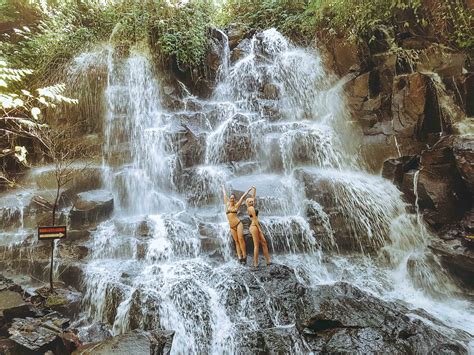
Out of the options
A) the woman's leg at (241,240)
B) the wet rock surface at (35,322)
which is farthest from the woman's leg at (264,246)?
the wet rock surface at (35,322)

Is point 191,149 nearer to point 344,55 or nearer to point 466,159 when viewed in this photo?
point 344,55

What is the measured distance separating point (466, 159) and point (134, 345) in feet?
25.7

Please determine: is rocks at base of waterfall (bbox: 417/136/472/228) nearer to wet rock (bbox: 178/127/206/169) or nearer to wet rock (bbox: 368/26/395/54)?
wet rock (bbox: 368/26/395/54)

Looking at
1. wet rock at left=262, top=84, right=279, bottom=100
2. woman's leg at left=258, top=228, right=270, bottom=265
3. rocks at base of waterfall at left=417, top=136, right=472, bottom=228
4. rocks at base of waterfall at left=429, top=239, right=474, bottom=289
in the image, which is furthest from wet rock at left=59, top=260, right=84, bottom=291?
wet rock at left=262, top=84, right=279, bottom=100

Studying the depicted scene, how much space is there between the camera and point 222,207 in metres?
9.09

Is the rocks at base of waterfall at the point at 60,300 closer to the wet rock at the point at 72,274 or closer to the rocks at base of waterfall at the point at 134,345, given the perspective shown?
the wet rock at the point at 72,274

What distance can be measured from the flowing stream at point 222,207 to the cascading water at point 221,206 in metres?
0.03

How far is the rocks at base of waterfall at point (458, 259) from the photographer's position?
258 inches

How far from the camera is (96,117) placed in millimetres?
11914

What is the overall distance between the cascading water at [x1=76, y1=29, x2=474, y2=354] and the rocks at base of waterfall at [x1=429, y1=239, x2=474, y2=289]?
28cm

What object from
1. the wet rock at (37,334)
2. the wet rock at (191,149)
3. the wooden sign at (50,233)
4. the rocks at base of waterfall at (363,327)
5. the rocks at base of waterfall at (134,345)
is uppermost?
the wet rock at (191,149)

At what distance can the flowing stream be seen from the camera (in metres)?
5.93

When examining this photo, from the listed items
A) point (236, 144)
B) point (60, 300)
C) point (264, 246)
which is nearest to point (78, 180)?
point (60, 300)

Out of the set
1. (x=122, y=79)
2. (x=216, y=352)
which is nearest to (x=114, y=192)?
(x=122, y=79)
